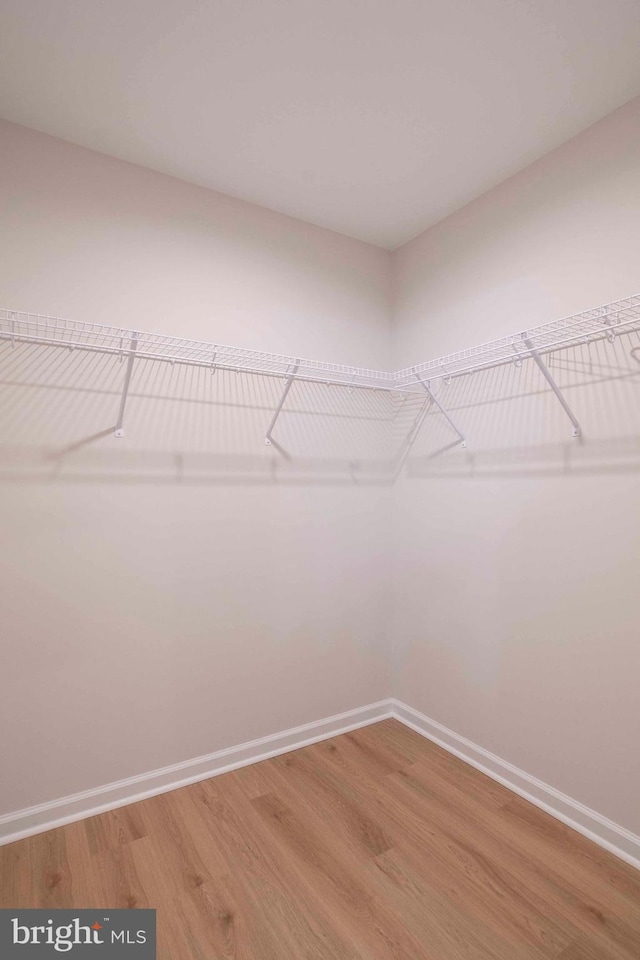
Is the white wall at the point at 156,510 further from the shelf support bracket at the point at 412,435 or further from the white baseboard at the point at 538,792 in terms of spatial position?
the white baseboard at the point at 538,792

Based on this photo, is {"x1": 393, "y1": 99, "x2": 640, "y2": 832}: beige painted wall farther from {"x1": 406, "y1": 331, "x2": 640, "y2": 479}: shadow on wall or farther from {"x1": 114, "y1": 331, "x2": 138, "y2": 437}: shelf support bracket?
{"x1": 114, "y1": 331, "x2": 138, "y2": 437}: shelf support bracket

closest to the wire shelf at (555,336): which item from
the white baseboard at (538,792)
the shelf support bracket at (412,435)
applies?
the shelf support bracket at (412,435)

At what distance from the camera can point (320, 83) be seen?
5.56ft

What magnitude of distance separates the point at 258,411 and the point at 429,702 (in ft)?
5.71

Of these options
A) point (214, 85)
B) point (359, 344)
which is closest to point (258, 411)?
point (359, 344)

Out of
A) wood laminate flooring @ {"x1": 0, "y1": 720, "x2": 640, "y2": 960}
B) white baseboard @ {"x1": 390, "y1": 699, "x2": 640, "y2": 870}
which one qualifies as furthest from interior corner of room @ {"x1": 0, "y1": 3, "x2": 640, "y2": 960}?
wood laminate flooring @ {"x1": 0, "y1": 720, "x2": 640, "y2": 960}

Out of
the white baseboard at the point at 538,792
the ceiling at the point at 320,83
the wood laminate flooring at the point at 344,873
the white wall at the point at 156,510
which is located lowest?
the wood laminate flooring at the point at 344,873

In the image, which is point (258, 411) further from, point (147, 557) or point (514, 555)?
point (514, 555)

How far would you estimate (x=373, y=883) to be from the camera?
5.34 ft

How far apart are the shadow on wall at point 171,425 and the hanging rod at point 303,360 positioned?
0.06 m

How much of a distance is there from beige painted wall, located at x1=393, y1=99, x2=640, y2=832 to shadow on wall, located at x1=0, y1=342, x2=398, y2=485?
475 millimetres

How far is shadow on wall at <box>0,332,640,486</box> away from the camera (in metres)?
1.84

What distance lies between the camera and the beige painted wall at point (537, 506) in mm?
1781

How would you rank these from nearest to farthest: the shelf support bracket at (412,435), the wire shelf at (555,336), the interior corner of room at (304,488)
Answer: the wire shelf at (555,336) → the interior corner of room at (304,488) → the shelf support bracket at (412,435)
